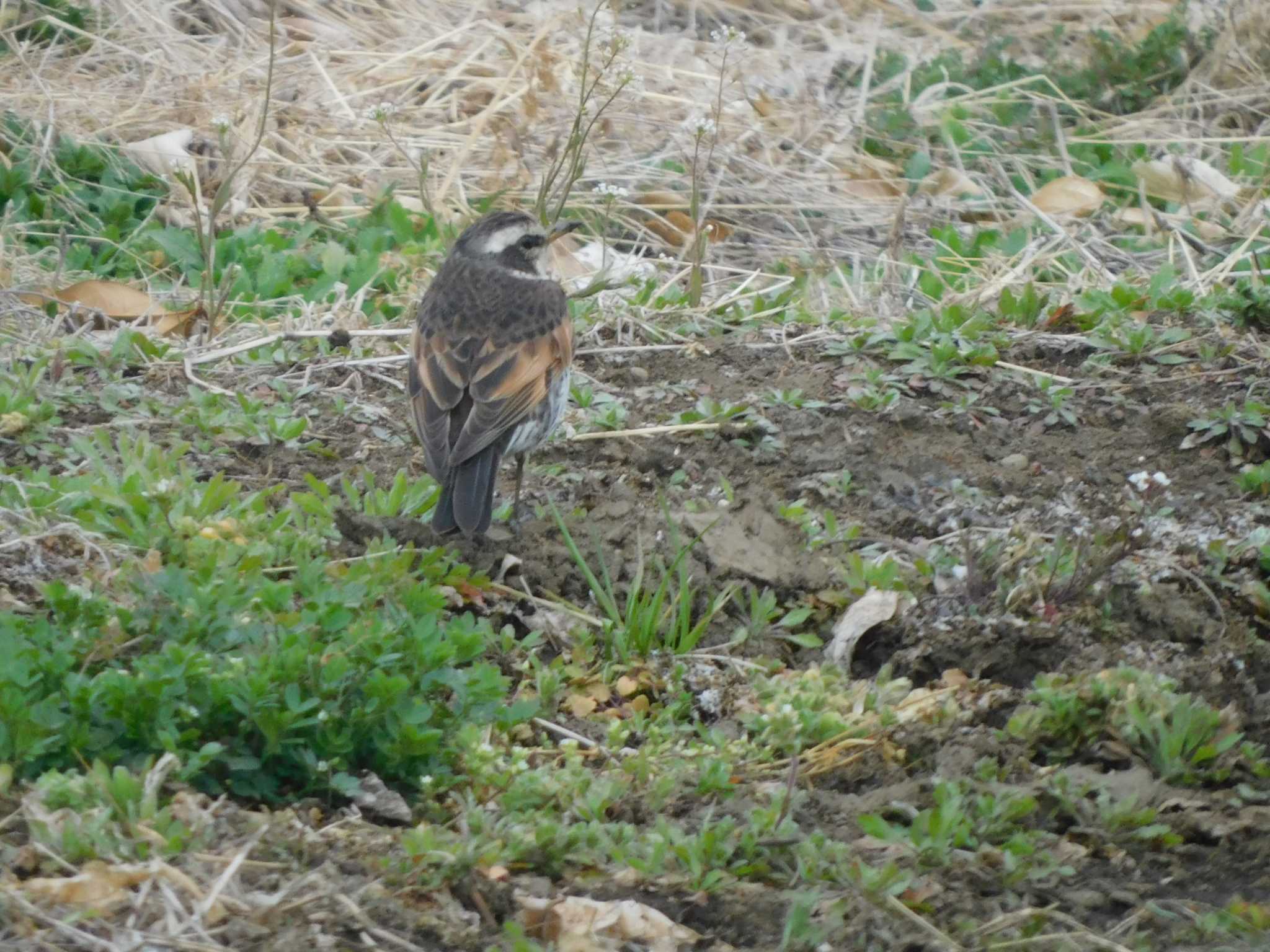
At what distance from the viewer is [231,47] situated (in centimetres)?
1127

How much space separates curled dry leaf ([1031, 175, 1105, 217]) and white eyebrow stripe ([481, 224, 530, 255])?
13.0 feet

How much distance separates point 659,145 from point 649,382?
385 cm

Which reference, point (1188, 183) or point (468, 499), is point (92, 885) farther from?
point (1188, 183)

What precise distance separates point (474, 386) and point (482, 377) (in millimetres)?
52

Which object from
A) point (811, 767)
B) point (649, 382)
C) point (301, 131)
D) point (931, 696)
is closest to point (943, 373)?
point (649, 382)

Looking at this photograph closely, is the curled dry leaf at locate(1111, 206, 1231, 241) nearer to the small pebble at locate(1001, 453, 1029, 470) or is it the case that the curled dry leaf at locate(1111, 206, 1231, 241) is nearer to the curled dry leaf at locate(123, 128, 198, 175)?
the small pebble at locate(1001, 453, 1029, 470)

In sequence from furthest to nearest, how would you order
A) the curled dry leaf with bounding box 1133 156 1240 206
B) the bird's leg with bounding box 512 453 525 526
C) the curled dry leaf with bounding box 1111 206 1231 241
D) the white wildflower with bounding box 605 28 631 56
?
the curled dry leaf with bounding box 1133 156 1240 206
the curled dry leaf with bounding box 1111 206 1231 241
the white wildflower with bounding box 605 28 631 56
the bird's leg with bounding box 512 453 525 526

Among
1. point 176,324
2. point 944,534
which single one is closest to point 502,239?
point 176,324

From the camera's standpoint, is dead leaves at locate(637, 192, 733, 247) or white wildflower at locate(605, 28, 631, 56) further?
dead leaves at locate(637, 192, 733, 247)

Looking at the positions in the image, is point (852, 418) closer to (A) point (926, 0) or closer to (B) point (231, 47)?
(B) point (231, 47)

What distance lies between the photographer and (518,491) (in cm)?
581

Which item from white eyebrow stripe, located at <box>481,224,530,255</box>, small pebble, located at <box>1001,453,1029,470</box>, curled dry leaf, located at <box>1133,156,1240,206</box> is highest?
white eyebrow stripe, located at <box>481,224,530,255</box>

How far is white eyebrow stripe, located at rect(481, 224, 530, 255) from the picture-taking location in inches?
263

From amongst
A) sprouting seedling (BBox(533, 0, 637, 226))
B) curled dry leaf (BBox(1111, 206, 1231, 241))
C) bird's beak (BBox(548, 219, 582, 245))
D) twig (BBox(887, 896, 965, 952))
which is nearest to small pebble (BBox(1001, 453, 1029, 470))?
bird's beak (BBox(548, 219, 582, 245))
